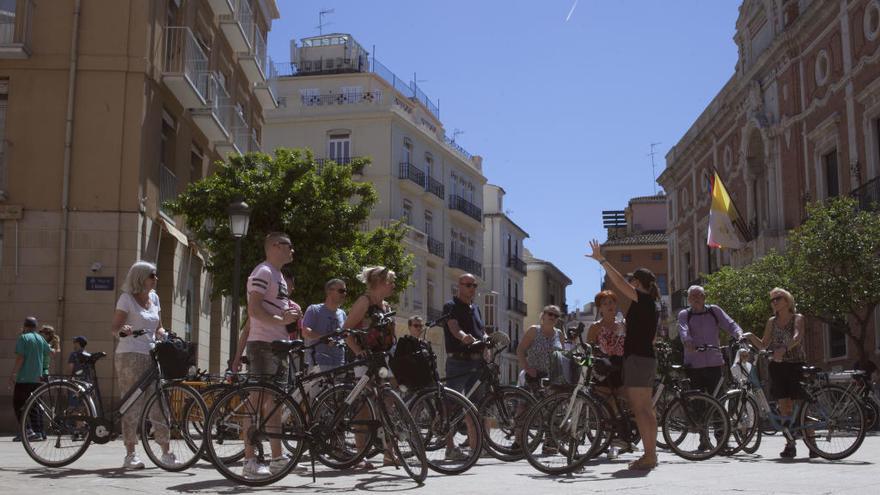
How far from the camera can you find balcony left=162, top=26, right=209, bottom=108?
19.2 m

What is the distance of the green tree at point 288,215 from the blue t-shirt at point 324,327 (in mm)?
10845

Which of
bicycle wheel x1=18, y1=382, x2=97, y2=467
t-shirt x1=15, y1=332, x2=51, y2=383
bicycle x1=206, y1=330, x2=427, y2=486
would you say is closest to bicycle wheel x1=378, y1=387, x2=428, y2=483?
bicycle x1=206, y1=330, x2=427, y2=486

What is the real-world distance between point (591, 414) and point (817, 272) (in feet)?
47.2

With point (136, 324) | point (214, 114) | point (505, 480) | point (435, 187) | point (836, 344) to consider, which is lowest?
point (505, 480)

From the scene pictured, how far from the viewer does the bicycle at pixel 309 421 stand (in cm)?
694

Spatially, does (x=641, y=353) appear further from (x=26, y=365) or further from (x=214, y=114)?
(x=214, y=114)

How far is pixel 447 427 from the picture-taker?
755cm

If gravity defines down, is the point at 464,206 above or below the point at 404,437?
above

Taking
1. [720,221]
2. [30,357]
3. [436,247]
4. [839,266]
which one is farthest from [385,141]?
[30,357]

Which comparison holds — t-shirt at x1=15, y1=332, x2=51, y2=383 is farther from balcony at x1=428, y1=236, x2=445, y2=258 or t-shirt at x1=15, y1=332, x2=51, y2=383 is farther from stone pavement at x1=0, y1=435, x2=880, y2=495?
A: balcony at x1=428, y1=236, x2=445, y2=258

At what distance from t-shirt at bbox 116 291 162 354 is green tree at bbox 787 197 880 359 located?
15307 mm

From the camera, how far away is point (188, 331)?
855 inches

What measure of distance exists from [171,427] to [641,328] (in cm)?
367

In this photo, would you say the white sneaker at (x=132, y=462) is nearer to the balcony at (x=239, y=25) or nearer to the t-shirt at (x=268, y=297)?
the t-shirt at (x=268, y=297)
